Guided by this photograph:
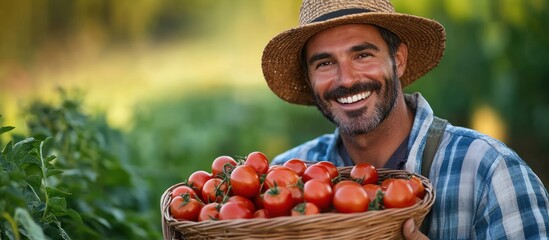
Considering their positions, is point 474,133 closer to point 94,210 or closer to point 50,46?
point 94,210

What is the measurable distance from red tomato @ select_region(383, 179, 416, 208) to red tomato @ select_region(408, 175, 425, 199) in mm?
120

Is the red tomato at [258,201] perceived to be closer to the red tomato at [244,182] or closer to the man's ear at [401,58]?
the red tomato at [244,182]

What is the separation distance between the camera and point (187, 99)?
568 cm

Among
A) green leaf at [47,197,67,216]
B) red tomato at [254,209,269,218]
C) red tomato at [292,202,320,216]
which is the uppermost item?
green leaf at [47,197,67,216]

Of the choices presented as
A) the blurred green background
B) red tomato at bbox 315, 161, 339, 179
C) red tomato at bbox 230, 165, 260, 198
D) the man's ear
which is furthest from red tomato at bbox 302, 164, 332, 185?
the blurred green background

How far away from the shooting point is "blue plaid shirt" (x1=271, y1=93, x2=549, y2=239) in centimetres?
241

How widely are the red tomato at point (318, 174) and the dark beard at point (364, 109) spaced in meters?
0.50

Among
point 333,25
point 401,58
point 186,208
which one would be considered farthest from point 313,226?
point 401,58

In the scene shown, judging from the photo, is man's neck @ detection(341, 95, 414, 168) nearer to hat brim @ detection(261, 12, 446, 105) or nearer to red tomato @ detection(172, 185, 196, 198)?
hat brim @ detection(261, 12, 446, 105)

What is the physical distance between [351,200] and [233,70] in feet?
12.2

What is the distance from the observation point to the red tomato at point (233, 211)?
2051 millimetres

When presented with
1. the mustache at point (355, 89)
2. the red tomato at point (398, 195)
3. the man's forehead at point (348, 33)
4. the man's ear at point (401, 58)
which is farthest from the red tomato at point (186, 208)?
the man's ear at point (401, 58)

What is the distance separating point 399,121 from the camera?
2.86 meters

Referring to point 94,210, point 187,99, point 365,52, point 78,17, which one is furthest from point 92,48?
point 365,52
